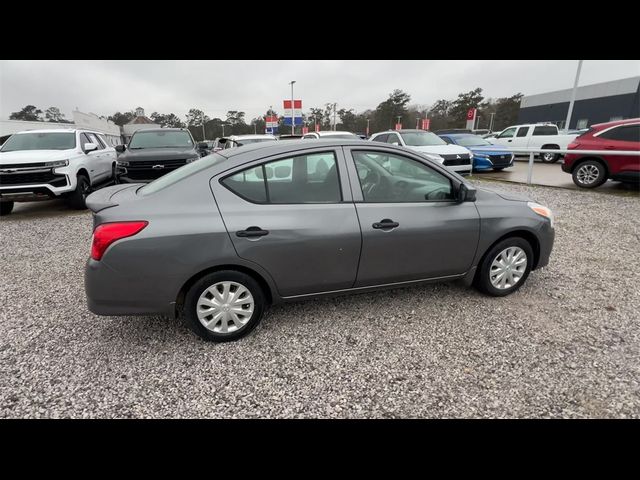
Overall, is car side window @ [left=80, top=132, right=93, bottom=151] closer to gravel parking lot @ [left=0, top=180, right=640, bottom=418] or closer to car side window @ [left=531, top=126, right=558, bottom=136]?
gravel parking lot @ [left=0, top=180, right=640, bottom=418]

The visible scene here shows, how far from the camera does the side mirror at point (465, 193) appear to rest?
3.06 meters

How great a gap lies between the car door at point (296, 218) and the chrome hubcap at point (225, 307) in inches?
11.2

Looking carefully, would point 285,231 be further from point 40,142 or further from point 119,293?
point 40,142

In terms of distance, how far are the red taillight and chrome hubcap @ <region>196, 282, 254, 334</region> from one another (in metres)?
0.67

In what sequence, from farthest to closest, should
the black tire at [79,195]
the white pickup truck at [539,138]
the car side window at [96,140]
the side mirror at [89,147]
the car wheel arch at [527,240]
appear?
the white pickup truck at [539,138] → the car side window at [96,140] → the side mirror at [89,147] → the black tire at [79,195] → the car wheel arch at [527,240]

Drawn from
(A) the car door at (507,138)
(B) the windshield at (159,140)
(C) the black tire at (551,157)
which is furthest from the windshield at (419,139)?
(C) the black tire at (551,157)

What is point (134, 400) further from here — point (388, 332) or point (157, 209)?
point (388, 332)

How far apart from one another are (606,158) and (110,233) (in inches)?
410

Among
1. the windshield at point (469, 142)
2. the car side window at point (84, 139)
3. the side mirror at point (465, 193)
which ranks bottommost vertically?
the side mirror at point (465, 193)

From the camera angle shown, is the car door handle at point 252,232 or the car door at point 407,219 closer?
the car door handle at point 252,232

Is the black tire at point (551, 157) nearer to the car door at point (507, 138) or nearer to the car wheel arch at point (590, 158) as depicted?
the car door at point (507, 138)

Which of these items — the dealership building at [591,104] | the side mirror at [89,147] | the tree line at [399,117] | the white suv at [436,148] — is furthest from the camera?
the tree line at [399,117]

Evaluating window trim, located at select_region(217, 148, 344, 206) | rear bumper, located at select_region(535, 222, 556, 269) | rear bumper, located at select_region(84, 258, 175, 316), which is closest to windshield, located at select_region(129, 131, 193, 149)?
window trim, located at select_region(217, 148, 344, 206)

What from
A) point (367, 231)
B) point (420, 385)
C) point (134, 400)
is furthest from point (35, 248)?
point (420, 385)
